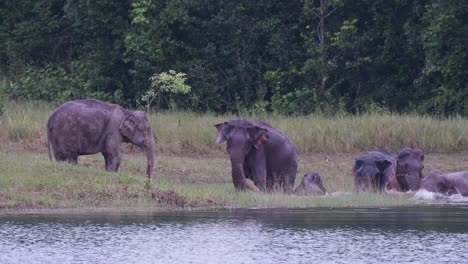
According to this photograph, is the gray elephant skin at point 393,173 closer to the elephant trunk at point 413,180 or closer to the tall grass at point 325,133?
the elephant trunk at point 413,180

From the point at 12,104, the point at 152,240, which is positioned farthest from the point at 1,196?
the point at 12,104

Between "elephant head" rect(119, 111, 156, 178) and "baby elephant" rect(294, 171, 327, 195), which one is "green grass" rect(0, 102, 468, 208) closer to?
"baby elephant" rect(294, 171, 327, 195)

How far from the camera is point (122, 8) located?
131 ft

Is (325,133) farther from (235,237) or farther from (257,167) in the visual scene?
(235,237)

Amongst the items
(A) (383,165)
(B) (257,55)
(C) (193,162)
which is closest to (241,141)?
(A) (383,165)

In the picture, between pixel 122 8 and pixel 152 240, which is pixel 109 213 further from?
pixel 122 8

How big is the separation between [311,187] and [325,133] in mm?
7440

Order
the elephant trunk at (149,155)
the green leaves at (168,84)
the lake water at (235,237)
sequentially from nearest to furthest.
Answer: the lake water at (235,237), the elephant trunk at (149,155), the green leaves at (168,84)

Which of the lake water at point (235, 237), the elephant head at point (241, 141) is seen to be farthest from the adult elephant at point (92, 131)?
the lake water at point (235, 237)

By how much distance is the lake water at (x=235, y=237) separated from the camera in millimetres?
14406

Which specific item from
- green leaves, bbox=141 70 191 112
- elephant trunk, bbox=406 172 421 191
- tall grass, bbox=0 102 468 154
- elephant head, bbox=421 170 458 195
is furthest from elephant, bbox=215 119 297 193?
green leaves, bbox=141 70 191 112

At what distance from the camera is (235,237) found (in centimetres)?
1590

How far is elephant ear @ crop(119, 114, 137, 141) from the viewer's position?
22.9 metres

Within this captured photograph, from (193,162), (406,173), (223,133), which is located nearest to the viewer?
(223,133)
